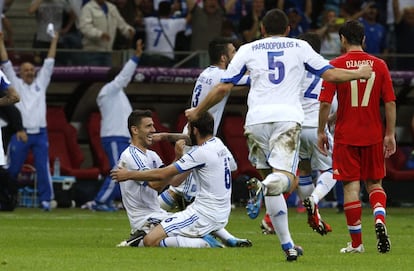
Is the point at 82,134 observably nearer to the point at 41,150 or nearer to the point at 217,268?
the point at 41,150

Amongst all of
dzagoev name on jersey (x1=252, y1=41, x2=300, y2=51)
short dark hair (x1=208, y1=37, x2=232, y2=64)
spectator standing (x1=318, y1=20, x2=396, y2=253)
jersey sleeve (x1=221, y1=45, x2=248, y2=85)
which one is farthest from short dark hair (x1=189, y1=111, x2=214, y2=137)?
short dark hair (x1=208, y1=37, x2=232, y2=64)

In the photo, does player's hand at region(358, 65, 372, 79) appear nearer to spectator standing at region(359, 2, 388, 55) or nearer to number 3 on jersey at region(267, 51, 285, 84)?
number 3 on jersey at region(267, 51, 285, 84)

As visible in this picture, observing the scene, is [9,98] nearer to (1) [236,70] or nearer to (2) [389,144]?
(1) [236,70]

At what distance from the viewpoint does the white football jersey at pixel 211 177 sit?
523 inches

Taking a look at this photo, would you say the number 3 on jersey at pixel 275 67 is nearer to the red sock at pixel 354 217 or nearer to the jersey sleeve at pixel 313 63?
the jersey sleeve at pixel 313 63

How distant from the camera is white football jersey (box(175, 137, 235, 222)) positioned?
1327 centimetres

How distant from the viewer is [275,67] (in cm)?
1197

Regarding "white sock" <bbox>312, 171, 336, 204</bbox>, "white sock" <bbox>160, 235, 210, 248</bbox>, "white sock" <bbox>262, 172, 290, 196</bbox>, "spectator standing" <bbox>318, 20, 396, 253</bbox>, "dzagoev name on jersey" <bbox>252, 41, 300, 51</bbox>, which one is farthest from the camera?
"white sock" <bbox>312, 171, 336, 204</bbox>

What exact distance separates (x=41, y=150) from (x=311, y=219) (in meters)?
8.77

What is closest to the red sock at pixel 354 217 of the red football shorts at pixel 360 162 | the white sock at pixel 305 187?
the red football shorts at pixel 360 162

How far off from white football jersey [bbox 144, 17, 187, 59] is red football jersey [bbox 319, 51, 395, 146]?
10896 mm

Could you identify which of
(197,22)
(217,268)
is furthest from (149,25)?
(217,268)

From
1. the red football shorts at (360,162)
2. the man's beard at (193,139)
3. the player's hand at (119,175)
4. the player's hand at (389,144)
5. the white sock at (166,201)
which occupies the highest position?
the man's beard at (193,139)

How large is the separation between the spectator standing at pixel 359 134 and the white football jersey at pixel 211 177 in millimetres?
984
